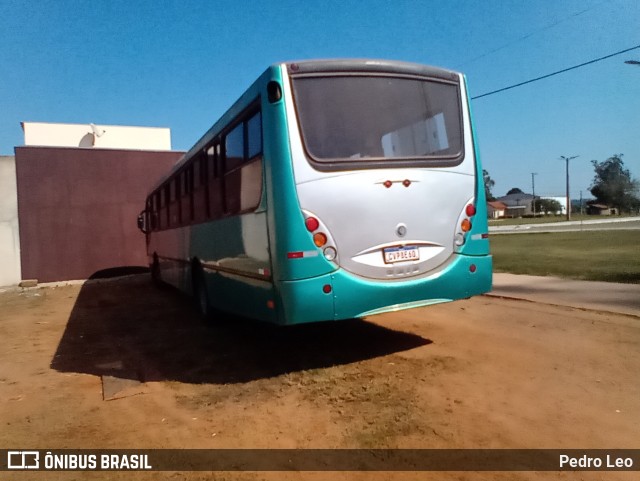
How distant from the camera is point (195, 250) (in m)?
8.41

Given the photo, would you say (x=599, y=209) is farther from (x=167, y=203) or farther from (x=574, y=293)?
(x=167, y=203)

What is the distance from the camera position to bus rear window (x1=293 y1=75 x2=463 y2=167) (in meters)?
4.96

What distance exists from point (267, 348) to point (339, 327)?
1.33 meters

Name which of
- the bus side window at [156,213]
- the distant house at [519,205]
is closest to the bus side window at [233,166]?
the bus side window at [156,213]

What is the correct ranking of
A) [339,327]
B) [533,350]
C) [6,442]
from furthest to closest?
1. [339,327]
2. [533,350]
3. [6,442]

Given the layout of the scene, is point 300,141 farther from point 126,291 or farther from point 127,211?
point 127,211

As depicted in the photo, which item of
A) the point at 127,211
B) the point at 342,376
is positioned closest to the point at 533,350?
the point at 342,376

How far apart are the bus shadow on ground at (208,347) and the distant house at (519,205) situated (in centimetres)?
11009

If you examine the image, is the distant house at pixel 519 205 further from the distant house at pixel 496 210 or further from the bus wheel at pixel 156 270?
the bus wheel at pixel 156 270

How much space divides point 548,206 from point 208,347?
109 meters

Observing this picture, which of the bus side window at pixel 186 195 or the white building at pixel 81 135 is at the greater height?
the white building at pixel 81 135

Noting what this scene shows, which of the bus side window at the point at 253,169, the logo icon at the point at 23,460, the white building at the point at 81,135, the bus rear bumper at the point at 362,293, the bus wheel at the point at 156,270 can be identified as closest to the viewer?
the logo icon at the point at 23,460

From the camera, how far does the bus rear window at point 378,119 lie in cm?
496

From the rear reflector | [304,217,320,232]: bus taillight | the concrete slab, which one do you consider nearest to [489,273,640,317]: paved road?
the rear reflector
